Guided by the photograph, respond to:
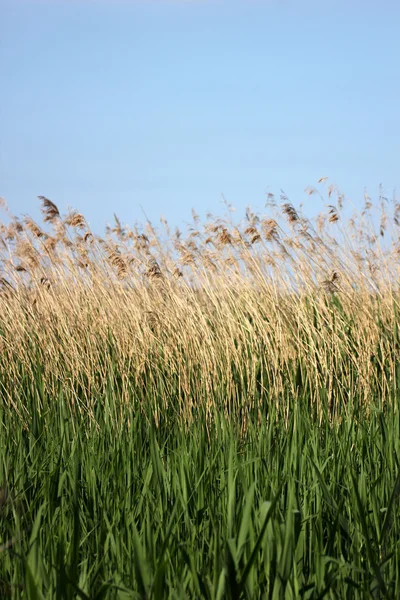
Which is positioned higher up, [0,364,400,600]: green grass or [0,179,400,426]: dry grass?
[0,179,400,426]: dry grass

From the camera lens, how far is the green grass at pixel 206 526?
1784 mm

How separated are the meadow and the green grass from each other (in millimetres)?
11

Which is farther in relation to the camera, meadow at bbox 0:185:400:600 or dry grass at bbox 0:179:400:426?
dry grass at bbox 0:179:400:426

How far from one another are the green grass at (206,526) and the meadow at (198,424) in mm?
11

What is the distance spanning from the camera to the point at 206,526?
2271 mm

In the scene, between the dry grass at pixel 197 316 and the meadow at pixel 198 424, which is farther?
the dry grass at pixel 197 316

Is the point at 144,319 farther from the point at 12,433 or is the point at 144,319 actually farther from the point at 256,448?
the point at 256,448

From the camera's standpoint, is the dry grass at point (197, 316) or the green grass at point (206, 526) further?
the dry grass at point (197, 316)

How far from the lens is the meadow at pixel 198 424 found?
1.92m

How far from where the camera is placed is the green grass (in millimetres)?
1784

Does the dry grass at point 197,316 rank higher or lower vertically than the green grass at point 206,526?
higher

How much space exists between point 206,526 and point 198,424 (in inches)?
47.3

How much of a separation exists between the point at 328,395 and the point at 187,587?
8.30 feet

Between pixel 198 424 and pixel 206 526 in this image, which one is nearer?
pixel 206 526
